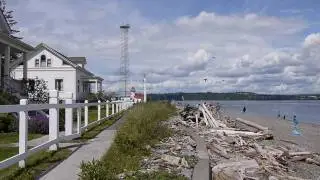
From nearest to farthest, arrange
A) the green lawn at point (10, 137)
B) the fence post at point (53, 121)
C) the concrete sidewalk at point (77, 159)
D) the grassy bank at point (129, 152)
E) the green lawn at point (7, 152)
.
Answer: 1. the grassy bank at point (129, 152)
2. the concrete sidewalk at point (77, 159)
3. the green lawn at point (7, 152)
4. the fence post at point (53, 121)
5. the green lawn at point (10, 137)

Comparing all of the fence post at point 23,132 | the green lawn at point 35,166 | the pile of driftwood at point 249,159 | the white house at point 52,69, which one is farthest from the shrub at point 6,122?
the white house at point 52,69

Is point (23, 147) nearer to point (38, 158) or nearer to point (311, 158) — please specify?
point (38, 158)

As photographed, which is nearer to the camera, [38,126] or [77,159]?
[77,159]

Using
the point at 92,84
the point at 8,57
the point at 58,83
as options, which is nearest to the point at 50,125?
the point at 8,57

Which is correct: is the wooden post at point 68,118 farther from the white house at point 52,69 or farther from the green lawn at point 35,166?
the white house at point 52,69

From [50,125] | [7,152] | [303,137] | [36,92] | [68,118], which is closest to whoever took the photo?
[7,152]

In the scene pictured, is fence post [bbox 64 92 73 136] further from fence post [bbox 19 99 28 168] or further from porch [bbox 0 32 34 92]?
porch [bbox 0 32 34 92]

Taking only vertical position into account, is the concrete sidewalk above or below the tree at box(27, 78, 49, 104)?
below

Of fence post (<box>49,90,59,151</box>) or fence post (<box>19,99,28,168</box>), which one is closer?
fence post (<box>19,99,28,168</box>)

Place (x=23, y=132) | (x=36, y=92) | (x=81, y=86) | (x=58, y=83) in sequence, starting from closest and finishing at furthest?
(x=23, y=132)
(x=36, y=92)
(x=58, y=83)
(x=81, y=86)

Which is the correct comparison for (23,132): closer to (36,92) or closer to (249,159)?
(249,159)

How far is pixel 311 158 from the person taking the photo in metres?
16.0

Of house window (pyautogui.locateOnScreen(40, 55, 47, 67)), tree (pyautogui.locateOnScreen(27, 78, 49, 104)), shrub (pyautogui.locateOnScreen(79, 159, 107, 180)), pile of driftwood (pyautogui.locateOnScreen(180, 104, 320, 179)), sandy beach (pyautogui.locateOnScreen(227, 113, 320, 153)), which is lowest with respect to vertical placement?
sandy beach (pyautogui.locateOnScreen(227, 113, 320, 153))

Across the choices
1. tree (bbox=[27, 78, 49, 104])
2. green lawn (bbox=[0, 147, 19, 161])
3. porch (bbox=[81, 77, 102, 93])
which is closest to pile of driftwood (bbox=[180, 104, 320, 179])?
green lawn (bbox=[0, 147, 19, 161])
